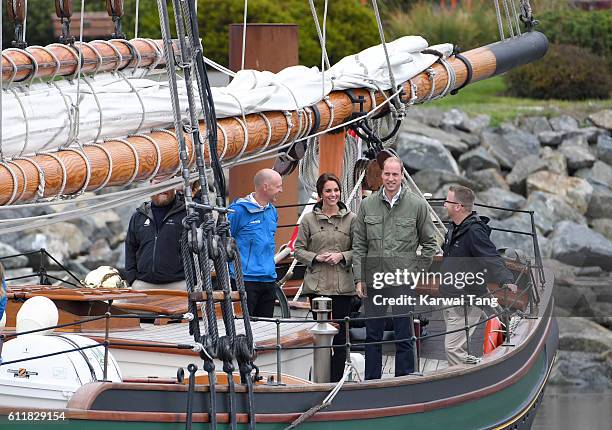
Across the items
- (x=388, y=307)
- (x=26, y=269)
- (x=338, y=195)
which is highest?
(x=338, y=195)

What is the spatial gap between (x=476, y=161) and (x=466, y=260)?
14034 mm

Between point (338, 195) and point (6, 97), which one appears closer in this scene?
point (6, 97)

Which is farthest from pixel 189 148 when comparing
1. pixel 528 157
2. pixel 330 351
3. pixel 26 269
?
pixel 528 157

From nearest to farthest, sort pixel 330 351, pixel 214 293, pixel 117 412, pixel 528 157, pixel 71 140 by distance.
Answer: pixel 117 412 → pixel 214 293 → pixel 71 140 → pixel 330 351 → pixel 528 157

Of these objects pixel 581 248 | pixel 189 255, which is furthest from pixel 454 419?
pixel 581 248

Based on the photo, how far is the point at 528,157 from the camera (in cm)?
2439

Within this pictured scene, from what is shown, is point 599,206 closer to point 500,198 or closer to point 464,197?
point 500,198

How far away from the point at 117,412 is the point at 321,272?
257cm

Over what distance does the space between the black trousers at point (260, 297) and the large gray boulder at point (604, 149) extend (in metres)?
15.7

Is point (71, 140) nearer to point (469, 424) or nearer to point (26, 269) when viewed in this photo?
point (469, 424)

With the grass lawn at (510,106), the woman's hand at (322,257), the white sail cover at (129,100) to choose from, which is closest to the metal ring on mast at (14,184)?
the white sail cover at (129,100)

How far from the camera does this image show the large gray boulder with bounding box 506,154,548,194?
78.1ft

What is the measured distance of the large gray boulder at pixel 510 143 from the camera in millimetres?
24750

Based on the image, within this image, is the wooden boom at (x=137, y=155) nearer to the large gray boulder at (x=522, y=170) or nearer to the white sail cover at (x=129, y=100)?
the white sail cover at (x=129, y=100)
